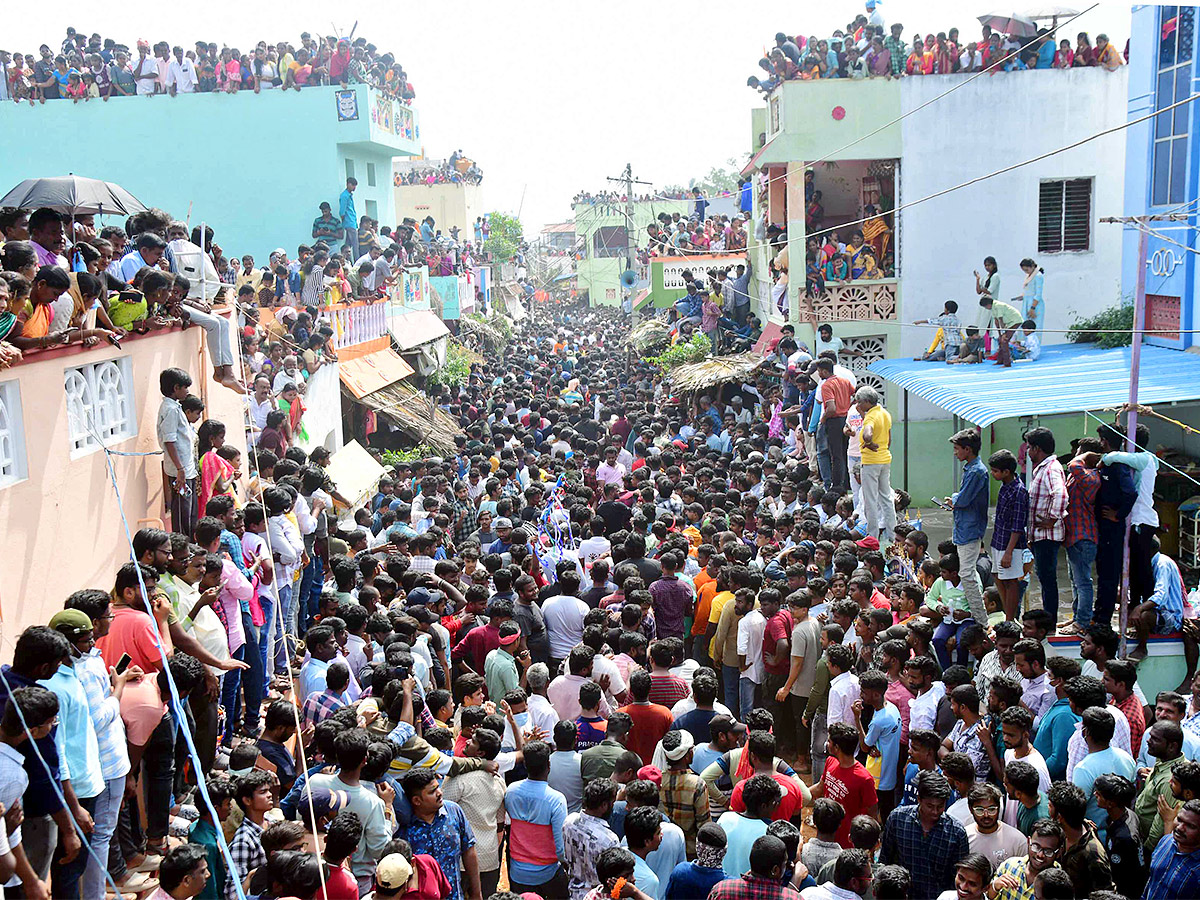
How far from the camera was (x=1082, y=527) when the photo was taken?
27.9 feet

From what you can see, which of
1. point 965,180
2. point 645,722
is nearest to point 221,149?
point 965,180

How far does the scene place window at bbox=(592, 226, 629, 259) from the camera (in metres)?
61.5

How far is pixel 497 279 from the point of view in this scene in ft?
161

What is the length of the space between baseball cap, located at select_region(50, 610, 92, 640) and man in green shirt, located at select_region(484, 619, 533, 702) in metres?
2.86

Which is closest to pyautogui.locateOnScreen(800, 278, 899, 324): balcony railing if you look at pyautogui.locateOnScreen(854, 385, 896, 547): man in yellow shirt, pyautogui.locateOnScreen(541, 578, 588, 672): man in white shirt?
pyautogui.locateOnScreen(854, 385, 896, 547): man in yellow shirt

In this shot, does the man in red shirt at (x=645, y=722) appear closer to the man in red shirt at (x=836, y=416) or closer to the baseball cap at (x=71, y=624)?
the baseball cap at (x=71, y=624)

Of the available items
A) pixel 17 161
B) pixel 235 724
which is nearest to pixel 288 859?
pixel 235 724

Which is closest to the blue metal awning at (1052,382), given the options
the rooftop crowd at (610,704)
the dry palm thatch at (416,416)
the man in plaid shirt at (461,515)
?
the rooftop crowd at (610,704)

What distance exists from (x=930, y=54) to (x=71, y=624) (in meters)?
17.0

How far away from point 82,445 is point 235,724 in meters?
2.36

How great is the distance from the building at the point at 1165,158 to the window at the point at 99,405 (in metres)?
11.6

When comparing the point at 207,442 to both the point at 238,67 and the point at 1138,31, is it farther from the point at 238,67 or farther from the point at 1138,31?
the point at 238,67

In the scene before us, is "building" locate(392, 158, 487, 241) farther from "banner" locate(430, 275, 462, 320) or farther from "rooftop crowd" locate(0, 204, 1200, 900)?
"rooftop crowd" locate(0, 204, 1200, 900)

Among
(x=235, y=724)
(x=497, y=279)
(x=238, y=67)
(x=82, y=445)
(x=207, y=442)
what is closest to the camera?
(x=82, y=445)
